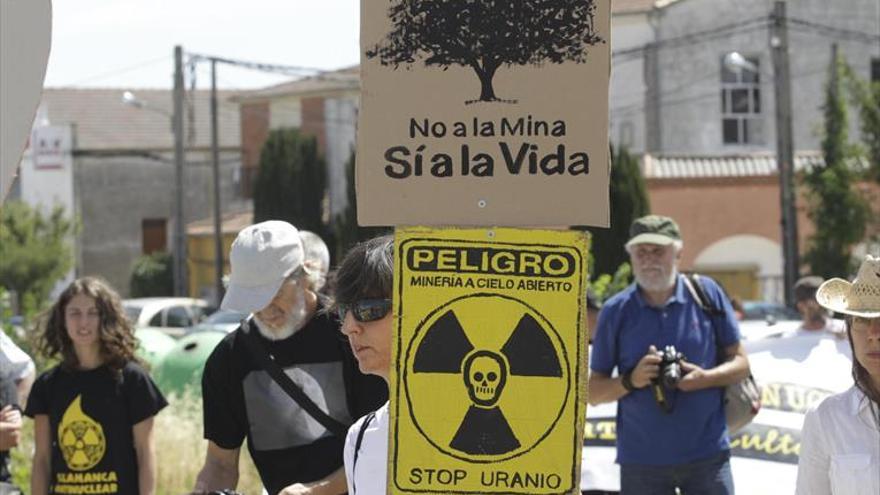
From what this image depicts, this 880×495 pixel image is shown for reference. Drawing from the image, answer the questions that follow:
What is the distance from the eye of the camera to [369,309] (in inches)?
168

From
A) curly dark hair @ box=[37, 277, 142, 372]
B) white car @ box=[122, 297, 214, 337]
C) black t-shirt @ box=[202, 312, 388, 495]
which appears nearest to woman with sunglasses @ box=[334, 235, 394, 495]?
black t-shirt @ box=[202, 312, 388, 495]

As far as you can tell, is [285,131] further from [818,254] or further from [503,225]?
[503,225]

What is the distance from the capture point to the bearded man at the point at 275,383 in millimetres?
5684

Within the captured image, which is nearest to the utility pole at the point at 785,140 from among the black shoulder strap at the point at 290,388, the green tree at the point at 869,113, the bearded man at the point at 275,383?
the green tree at the point at 869,113

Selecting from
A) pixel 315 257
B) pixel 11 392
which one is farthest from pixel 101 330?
pixel 315 257

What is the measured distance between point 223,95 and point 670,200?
3871cm

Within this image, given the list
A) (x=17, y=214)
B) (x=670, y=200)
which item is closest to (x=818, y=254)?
(x=670, y=200)

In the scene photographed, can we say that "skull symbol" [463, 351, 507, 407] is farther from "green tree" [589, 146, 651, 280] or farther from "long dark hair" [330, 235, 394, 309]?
"green tree" [589, 146, 651, 280]

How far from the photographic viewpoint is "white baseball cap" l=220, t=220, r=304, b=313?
5785 mm

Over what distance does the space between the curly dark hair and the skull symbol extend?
431cm

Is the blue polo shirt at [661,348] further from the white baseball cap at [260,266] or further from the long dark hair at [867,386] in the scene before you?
the long dark hair at [867,386]

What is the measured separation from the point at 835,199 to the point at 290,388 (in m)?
32.3

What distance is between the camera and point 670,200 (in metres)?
44.3

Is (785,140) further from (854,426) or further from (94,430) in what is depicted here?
(854,426)
